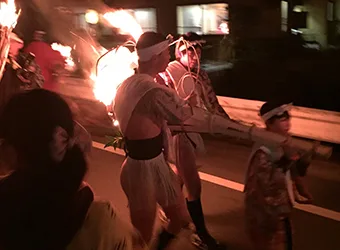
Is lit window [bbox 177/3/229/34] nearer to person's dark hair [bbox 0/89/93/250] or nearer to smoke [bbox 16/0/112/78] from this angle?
smoke [bbox 16/0/112/78]

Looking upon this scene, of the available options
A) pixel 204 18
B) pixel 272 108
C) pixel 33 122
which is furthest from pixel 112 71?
pixel 204 18

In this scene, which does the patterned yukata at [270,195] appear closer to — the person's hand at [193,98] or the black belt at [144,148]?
the black belt at [144,148]

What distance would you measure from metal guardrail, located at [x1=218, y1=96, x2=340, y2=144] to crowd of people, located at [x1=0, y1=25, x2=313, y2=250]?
3057mm

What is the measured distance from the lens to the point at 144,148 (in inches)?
160

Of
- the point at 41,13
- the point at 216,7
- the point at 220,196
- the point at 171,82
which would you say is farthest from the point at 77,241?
the point at 216,7

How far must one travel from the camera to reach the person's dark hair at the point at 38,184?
185 centimetres

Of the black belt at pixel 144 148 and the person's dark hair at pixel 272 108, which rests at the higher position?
the person's dark hair at pixel 272 108

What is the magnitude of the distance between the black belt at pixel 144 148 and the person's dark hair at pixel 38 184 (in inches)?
83.2

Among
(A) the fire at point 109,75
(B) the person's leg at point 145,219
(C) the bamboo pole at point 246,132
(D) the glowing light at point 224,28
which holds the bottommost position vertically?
(B) the person's leg at point 145,219

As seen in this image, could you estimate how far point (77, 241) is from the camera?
6.32ft

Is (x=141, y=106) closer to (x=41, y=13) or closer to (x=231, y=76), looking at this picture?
(x=231, y=76)

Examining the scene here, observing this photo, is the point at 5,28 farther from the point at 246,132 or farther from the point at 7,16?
the point at 246,132

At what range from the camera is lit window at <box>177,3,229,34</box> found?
16547mm

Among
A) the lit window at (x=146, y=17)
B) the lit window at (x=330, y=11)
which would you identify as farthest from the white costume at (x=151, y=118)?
the lit window at (x=146, y=17)
